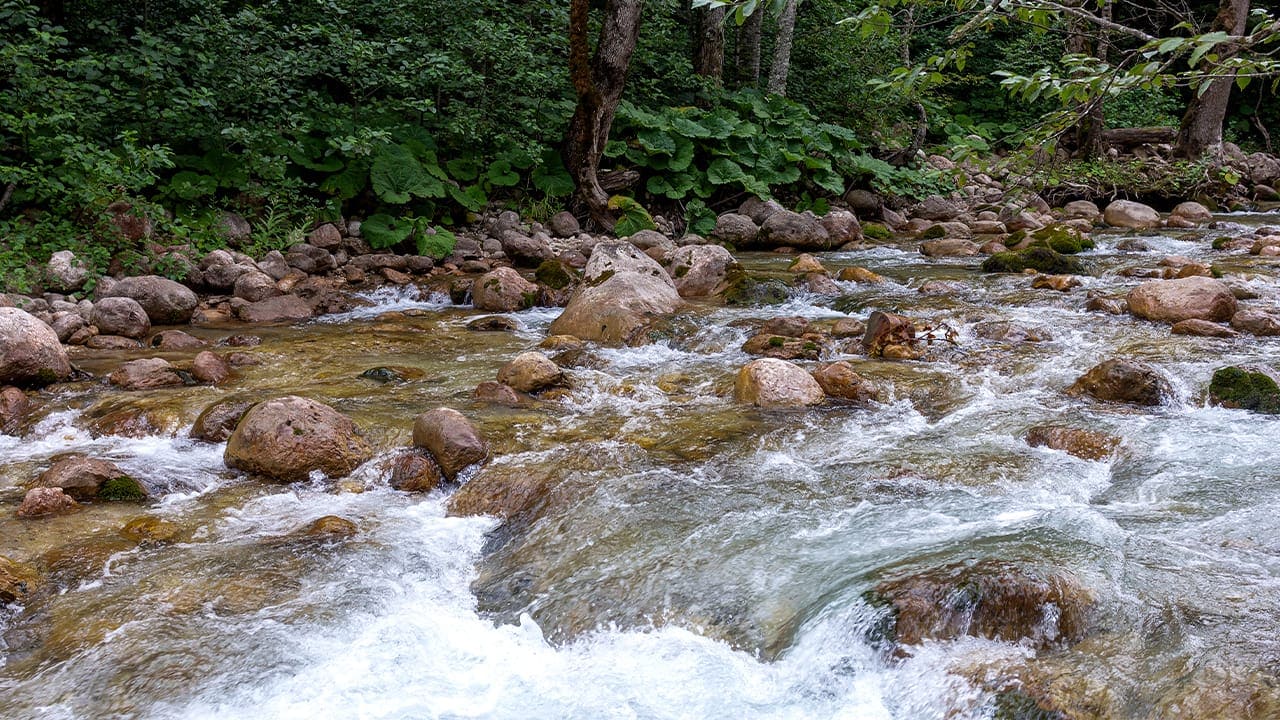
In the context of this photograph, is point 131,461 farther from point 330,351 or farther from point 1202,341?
point 1202,341

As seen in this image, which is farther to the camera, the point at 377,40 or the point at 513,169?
the point at 513,169

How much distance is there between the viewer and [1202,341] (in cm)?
638

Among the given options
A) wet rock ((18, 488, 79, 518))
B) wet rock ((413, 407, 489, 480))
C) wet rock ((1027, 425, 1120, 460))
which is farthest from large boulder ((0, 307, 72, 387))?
wet rock ((1027, 425, 1120, 460))

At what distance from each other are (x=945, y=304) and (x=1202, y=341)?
2.05 m

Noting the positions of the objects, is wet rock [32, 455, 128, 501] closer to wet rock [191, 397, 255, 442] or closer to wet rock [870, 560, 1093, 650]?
wet rock [191, 397, 255, 442]

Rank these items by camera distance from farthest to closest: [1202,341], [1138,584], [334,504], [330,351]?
1. [330,351]
2. [1202,341]
3. [334,504]
4. [1138,584]

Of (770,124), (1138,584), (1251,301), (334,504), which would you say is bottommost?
(334,504)

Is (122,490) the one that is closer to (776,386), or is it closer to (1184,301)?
(776,386)

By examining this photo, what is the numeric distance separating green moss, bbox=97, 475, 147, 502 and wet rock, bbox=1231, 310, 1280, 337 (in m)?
7.23

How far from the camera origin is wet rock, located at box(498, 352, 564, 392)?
589 centimetres

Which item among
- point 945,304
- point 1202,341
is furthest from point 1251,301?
point 945,304

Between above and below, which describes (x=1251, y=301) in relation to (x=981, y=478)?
above

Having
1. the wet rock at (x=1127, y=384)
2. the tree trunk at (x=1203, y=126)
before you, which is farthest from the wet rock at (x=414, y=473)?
the tree trunk at (x=1203, y=126)

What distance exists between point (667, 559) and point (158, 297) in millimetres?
6156
